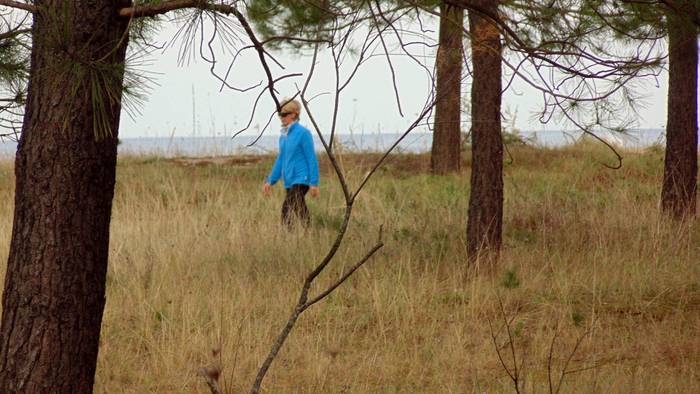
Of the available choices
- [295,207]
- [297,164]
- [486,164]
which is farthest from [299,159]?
[486,164]

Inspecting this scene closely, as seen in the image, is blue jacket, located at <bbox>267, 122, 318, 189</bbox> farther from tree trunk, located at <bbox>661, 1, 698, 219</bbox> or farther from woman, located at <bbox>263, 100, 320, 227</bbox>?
tree trunk, located at <bbox>661, 1, 698, 219</bbox>

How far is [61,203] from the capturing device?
3529 millimetres

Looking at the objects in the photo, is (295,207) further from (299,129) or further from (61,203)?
(61,203)

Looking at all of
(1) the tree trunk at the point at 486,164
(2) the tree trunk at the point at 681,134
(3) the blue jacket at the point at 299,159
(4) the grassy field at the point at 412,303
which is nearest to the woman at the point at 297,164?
(3) the blue jacket at the point at 299,159

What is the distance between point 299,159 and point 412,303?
3235mm

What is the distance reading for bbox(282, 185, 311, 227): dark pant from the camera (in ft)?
28.6

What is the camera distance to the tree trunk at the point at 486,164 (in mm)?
7000

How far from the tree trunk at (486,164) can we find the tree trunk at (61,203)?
3.80 meters

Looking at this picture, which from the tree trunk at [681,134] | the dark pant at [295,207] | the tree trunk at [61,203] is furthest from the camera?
the tree trunk at [681,134]

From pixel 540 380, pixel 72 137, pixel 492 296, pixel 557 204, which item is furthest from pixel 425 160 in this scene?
pixel 72 137

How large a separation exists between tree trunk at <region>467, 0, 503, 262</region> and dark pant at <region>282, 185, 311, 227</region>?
1.99 meters

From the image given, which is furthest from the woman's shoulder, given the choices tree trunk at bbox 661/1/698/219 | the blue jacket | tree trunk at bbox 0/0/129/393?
tree trunk at bbox 0/0/129/393

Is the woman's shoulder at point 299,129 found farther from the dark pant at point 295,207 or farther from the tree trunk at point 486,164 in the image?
the tree trunk at point 486,164

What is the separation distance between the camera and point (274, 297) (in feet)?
20.8
